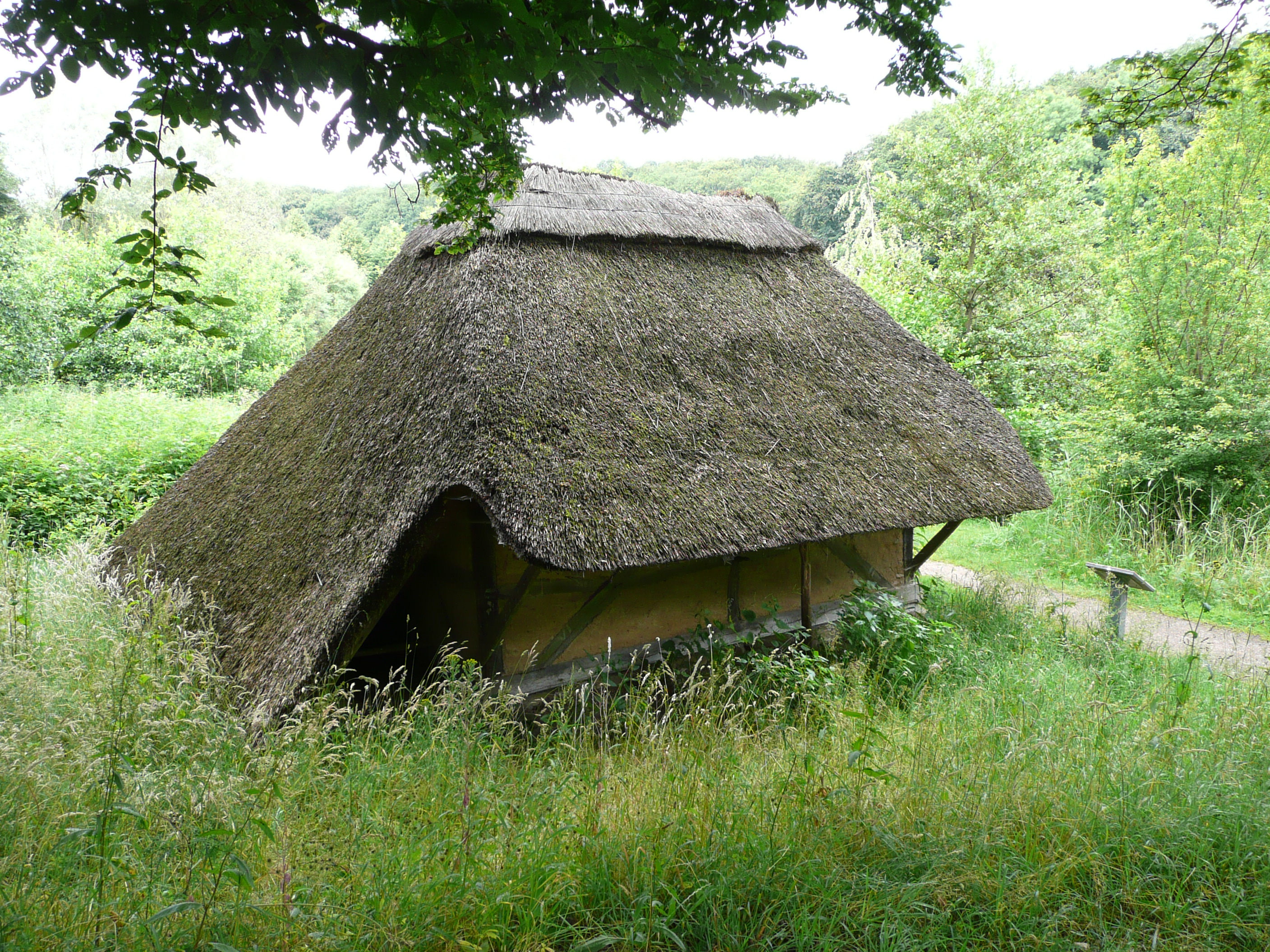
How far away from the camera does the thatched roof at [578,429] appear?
350 cm

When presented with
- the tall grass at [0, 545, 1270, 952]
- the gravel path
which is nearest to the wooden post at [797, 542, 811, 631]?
the tall grass at [0, 545, 1270, 952]

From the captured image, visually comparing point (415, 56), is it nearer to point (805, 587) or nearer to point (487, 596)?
point (487, 596)

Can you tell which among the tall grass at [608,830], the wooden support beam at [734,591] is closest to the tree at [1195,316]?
the wooden support beam at [734,591]

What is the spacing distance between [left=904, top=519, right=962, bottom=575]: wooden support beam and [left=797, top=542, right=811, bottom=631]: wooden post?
1323mm

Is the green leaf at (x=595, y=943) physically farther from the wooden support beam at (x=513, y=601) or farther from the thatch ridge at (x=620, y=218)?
the thatch ridge at (x=620, y=218)

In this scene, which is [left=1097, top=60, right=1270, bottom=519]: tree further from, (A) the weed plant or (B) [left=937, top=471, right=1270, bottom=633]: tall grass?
(A) the weed plant

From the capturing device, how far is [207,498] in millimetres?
5348

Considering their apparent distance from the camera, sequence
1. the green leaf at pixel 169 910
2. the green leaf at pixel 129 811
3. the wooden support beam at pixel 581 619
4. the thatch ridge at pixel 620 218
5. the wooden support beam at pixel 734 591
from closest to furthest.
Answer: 1. the green leaf at pixel 169 910
2. the green leaf at pixel 129 811
3. the wooden support beam at pixel 581 619
4. the wooden support beam at pixel 734 591
5. the thatch ridge at pixel 620 218

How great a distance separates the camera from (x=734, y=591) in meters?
4.94

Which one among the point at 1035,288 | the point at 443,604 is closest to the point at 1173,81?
the point at 443,604

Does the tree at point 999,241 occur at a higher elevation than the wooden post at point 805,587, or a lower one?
higher

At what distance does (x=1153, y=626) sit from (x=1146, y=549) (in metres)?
1.97

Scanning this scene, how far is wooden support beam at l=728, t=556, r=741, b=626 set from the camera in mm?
4910

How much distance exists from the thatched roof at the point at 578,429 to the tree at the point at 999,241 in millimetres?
7554
